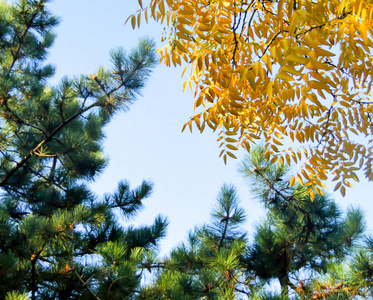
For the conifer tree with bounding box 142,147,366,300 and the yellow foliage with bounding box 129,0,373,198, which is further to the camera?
the conifer tree with bounding box 142,147,366,300

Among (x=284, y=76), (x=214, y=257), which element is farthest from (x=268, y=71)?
(x=214, y=257)

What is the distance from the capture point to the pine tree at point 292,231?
3932 millimetres

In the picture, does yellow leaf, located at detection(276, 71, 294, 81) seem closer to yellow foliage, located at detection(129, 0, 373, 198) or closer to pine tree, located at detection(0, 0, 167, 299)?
yellow foliage, located at detection(129, 0, 373, 198)

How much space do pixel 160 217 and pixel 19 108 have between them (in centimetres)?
213

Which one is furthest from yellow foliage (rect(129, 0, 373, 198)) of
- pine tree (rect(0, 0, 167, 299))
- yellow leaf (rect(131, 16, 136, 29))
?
pine tree (rect(0, 0, 167, 299))

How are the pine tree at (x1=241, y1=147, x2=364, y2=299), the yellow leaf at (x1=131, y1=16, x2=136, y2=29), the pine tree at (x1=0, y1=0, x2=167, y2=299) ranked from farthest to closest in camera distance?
the pine tree at (x1=241, y1=147, x2=364, y2=299)
the pine tree at (x1=0, y1=0, x2=167, y2=299)
the yellow leaf at (x1=131, y1=16, x2=136, y2=29)

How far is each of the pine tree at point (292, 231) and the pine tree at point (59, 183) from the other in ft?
4.12

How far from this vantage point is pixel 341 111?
154 cm

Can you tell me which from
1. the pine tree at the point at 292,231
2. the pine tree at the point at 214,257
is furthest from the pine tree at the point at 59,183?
the pine tree at the point at 292,231

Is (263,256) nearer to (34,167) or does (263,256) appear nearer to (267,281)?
(267,281)

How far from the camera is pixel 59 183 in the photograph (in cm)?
490

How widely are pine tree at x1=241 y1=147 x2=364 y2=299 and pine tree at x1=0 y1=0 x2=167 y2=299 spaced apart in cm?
126

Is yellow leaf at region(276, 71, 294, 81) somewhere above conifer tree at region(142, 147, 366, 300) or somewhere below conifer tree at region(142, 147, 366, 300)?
below

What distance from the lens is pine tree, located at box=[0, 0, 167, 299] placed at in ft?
8.93
